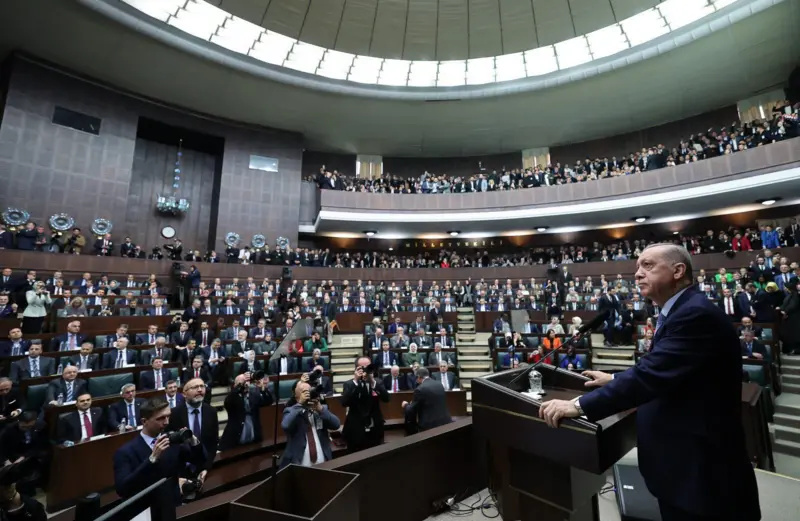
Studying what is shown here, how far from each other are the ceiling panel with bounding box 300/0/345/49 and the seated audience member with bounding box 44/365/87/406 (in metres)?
11.7

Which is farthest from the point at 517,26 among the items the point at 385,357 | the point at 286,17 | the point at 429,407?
the point at 429,407

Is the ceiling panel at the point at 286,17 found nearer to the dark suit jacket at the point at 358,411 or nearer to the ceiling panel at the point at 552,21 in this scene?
the ceiling panel at the point at 552,21

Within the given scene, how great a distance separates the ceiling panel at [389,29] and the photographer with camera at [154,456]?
12.9 m

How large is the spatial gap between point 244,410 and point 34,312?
5353 mm

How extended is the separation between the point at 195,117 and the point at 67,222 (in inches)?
236

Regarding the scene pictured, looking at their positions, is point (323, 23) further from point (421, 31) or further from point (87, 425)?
point (87, 425)

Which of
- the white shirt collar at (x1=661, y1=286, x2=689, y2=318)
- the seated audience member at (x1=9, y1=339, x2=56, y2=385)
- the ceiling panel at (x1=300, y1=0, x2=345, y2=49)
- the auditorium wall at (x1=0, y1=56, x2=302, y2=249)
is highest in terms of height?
the ceiling panel at (x1=300, y1=0, x2=345, y2=49)

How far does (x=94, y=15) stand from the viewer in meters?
Answer: 10.5

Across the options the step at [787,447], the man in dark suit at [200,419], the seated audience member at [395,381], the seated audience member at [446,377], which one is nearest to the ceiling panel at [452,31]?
the seated audience member at [446,377]

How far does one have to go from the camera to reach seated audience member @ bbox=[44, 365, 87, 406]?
4402 millimetres

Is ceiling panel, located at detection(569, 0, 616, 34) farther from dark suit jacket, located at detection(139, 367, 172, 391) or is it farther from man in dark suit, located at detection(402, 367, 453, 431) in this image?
dark suit jacket, located at detection(139, 367, 172, 391)

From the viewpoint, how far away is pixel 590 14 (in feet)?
38.8

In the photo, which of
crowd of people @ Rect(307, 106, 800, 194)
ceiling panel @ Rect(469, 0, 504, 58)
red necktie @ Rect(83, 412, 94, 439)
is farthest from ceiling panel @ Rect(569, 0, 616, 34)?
red necktie @ Rect(83, 412, 94, 439)

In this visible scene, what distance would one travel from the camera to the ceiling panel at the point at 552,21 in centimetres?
1167
